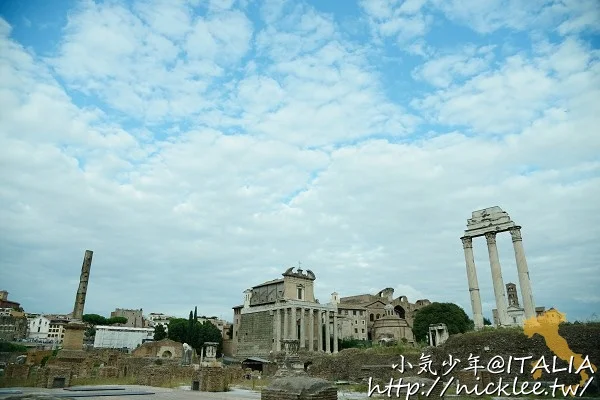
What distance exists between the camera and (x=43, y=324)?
10838cm

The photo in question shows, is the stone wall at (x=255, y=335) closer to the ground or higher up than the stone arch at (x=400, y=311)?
closer to the ground

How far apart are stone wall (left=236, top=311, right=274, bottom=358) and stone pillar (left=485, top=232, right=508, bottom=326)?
3388 centimetres

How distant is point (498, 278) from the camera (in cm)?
2850

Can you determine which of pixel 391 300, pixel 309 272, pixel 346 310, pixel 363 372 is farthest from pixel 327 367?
pixel 391 300

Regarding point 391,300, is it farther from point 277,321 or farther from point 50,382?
point 50,382

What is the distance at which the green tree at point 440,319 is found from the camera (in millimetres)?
60450

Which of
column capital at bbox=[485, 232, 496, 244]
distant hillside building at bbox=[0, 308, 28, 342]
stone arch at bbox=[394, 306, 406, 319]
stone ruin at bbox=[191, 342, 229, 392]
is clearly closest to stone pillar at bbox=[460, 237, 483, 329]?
column capital at bbox=[485, 232, 496, 244]

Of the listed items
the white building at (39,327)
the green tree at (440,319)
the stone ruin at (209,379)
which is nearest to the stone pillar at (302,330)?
the green tree at (440,319)

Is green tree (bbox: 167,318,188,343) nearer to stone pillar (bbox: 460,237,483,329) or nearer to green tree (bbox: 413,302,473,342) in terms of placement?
green tree (bbox: 413,302,473,342)

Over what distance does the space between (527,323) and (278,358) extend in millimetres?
27472

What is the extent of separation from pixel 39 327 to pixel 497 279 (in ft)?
383

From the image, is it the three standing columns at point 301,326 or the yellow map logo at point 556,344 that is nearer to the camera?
the yellow map logo at point 556,344

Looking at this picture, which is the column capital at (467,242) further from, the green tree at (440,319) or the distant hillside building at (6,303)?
the distant hillside building at (6,303)

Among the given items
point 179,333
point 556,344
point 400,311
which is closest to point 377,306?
point 400,311
